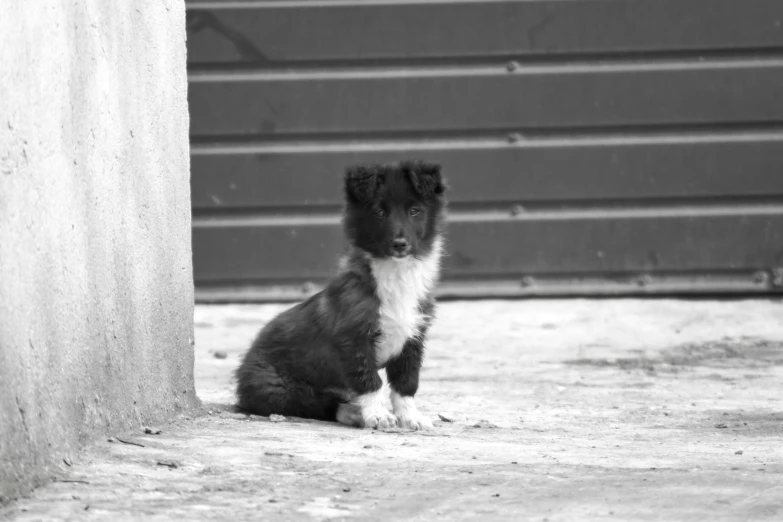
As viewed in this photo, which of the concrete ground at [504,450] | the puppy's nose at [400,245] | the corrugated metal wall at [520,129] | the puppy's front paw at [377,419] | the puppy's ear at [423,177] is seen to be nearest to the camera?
the concrete ground at [504,450]

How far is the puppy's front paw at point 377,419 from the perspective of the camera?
537cm

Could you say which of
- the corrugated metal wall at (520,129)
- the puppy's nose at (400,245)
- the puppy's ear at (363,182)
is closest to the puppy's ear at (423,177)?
the puppy's ear at (363,182)

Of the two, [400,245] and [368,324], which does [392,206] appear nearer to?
[400,245]

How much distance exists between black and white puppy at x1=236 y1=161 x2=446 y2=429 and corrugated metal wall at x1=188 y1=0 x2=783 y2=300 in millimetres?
3755

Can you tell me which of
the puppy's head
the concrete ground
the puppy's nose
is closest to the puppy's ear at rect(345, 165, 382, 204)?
the puppy's head

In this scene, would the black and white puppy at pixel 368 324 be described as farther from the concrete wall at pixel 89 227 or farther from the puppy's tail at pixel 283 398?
the concrete wall at pixel 89 227

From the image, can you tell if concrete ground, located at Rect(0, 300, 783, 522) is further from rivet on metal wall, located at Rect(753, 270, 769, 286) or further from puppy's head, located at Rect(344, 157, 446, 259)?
rivet on metal wall, located at Rect(753, 270, 769, 286)

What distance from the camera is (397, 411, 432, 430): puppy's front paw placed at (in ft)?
17.7

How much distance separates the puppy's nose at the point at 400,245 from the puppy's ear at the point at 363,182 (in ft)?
0.85

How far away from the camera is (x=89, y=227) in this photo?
4.31 m

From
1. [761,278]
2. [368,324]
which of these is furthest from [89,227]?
[761,278]

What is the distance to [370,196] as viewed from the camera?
18.4 feet

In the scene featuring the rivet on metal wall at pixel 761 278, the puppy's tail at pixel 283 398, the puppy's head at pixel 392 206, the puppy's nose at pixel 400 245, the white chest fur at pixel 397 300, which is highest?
the puppy's head at pixel 392 206

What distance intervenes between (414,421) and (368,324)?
507mm
